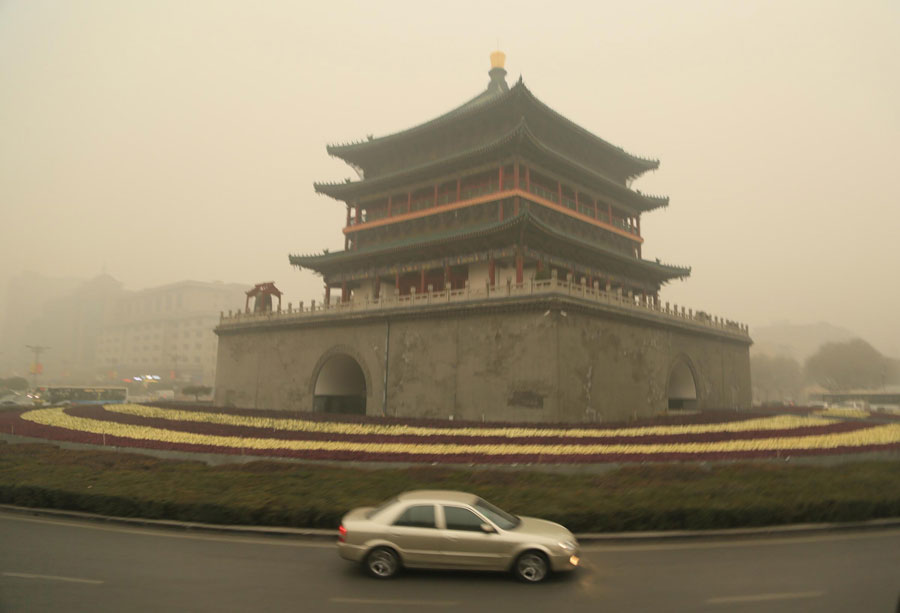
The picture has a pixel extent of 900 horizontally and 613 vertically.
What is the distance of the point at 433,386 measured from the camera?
28.0 metres

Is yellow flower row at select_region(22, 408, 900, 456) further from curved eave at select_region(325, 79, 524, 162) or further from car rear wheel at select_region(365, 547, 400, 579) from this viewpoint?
curved eave at select_region(325, 79, 524, 162)

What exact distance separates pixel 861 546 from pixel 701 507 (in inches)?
96.5

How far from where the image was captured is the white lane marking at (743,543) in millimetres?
9266

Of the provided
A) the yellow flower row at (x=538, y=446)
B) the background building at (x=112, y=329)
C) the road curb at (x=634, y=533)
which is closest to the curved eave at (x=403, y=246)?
the yellow flower row at (x=538, y=446)

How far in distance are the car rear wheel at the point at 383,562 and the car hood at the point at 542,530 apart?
5.80 ft

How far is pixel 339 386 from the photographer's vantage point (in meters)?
35.5

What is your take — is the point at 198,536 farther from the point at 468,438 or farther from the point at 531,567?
the point at 468,438

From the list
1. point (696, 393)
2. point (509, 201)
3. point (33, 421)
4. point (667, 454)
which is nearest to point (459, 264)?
point (509, 201)

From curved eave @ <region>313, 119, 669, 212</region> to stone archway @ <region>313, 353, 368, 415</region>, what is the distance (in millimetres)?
12331

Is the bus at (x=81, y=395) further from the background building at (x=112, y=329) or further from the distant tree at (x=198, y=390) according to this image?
the background building at (x=112, y=329)

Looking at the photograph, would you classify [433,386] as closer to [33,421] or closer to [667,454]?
[667,454]

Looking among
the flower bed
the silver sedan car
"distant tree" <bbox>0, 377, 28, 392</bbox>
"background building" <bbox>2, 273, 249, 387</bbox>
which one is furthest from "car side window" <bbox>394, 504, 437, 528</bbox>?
"background building" <bbox>2, 273, 249, 387</bbox>

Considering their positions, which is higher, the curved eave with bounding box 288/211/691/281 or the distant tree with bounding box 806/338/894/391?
the curved eave with bounding box 288/211/691/281

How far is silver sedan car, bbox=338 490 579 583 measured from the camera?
7.71 meters
